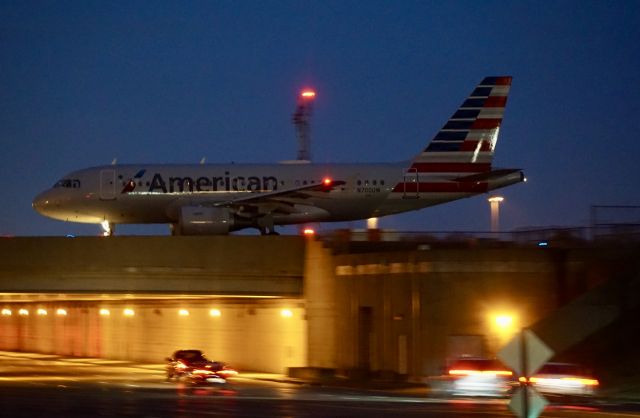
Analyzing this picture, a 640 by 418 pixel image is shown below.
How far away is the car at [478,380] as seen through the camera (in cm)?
3012

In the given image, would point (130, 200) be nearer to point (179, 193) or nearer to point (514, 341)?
point (179, 193)

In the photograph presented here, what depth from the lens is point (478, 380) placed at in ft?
98.9

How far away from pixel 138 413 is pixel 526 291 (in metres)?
17.2

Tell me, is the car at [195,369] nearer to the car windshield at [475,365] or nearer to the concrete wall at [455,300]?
the concrete wall at [455,300]

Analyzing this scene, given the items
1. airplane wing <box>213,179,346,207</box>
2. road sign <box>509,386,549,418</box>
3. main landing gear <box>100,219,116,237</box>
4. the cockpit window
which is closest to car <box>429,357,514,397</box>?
road sign <box>509,386,549,418</box>

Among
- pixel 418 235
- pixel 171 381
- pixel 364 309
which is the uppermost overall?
pixel 418 235

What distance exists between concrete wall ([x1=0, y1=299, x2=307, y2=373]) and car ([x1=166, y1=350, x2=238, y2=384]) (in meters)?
5.61

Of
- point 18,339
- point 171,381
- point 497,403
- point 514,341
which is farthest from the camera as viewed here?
point 18,339

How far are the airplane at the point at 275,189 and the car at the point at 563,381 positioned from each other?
20859mm

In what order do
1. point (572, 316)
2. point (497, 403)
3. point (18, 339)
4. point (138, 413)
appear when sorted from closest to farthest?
1. point (138, 413)
2. point (497, 403)
3. point (572, 316)
4. point (18, 339)

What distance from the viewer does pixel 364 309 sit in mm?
41625

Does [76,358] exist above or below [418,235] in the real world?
below

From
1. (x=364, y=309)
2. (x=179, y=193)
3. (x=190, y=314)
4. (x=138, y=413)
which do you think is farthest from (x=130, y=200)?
(x=138, y=413)

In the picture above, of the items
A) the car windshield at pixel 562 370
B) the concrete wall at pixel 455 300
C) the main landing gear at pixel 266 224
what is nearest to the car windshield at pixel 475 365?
the car windshield at pixel 562 370
